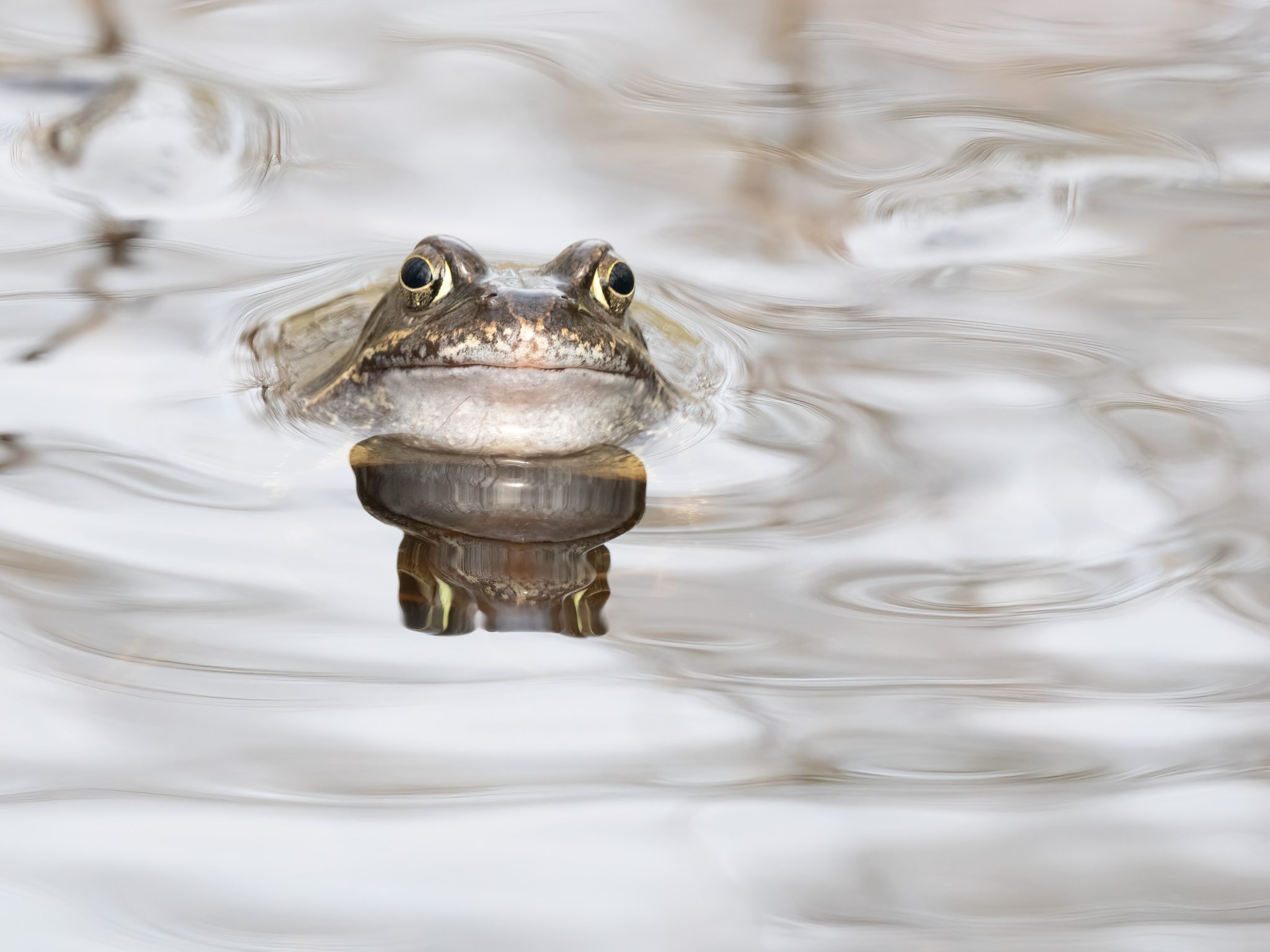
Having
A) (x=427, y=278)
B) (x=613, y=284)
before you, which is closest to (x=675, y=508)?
(x=613, y=284)

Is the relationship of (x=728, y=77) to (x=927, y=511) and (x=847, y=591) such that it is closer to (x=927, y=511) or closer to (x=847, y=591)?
(x=927, y=511)

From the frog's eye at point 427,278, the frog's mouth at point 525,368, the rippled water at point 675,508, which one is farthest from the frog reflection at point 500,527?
the frog's eye at point 427,278

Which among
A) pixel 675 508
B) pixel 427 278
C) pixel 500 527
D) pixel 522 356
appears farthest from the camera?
pixel 427 278

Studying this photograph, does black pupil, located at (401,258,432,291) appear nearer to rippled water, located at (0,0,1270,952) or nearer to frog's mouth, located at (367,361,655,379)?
frog's mouth, located at (367,361,655,379)

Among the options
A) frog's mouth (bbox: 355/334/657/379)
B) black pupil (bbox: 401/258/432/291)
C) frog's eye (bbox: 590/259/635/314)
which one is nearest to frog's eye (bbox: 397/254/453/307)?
black pupil (bbox: 401/258/432/291)

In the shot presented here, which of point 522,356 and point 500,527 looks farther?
point 522,356

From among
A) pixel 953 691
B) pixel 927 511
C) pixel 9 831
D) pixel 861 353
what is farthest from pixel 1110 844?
pixel 861 353

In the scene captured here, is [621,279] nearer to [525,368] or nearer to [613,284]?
[613,284]

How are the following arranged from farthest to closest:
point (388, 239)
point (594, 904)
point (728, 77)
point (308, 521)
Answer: point (728, 77), point (388, 239), point (308, 521), point (594, 904)

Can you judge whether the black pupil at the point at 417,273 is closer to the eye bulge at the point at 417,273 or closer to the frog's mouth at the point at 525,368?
the eye bulge at the point at 417,273
